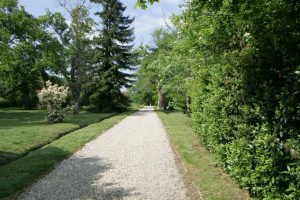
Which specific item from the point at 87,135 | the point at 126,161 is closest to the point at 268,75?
the point at 126,161

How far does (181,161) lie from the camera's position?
8.81 m

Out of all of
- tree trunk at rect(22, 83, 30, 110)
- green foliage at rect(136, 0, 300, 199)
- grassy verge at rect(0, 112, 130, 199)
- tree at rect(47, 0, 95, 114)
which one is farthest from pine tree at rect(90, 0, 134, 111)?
green foliage at rect(136, 0, 300, 199)

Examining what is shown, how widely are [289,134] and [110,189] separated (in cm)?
358

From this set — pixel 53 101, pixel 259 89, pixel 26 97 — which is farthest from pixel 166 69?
pixel 26 97

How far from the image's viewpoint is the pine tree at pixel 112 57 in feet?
111

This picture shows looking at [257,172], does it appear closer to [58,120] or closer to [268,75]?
[268,75]

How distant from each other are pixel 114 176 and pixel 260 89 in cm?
380

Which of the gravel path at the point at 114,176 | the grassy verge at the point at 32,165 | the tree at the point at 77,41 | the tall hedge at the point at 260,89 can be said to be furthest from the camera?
the tree at the point at 77,41

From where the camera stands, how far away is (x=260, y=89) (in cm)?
506

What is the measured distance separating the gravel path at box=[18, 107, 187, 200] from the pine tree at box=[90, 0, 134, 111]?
2297 cm

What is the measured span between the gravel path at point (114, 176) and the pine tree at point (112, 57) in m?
23.0

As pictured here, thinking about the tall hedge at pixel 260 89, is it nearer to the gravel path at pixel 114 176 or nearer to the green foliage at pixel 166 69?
the gravel path at pixel 114 176

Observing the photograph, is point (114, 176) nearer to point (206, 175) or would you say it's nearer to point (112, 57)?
point (206, 175)

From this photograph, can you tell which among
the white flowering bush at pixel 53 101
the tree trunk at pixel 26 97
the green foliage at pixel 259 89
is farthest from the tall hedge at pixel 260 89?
the tree trunk at pixel 26 97
